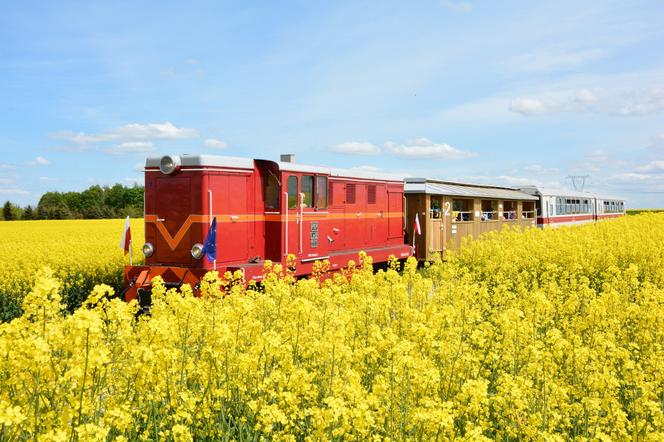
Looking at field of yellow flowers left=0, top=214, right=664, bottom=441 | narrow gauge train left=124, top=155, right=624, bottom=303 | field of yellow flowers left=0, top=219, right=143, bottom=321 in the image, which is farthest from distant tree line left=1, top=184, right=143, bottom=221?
field of yellow flowers left=0, top=214, right=664, bottom=441

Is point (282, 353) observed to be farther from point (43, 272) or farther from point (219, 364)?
point (43, 272)

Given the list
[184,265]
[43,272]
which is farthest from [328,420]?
[184,265]

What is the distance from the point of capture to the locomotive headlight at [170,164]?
1155 cm

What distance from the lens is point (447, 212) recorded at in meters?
21.6

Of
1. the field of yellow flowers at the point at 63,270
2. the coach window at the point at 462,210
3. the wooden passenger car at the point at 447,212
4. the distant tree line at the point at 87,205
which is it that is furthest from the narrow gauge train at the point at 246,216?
the distant tree line at the point at 87,205

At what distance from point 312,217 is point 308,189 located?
68 cm

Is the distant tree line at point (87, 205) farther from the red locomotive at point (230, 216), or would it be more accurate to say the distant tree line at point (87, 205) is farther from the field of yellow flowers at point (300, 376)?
the field of yellow flowers at point (300, 376)

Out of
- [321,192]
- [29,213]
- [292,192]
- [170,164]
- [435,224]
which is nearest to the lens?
[170,164]

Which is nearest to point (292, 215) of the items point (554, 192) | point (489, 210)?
point (489, 210)

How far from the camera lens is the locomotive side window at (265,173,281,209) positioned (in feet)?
40.2

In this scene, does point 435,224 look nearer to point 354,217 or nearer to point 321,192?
point 354,217

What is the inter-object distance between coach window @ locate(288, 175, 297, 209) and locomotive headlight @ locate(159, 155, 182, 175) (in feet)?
8.00

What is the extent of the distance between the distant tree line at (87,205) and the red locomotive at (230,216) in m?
33.2

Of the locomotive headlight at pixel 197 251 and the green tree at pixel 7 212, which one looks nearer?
the locomotive headlight at pixel 197 251
